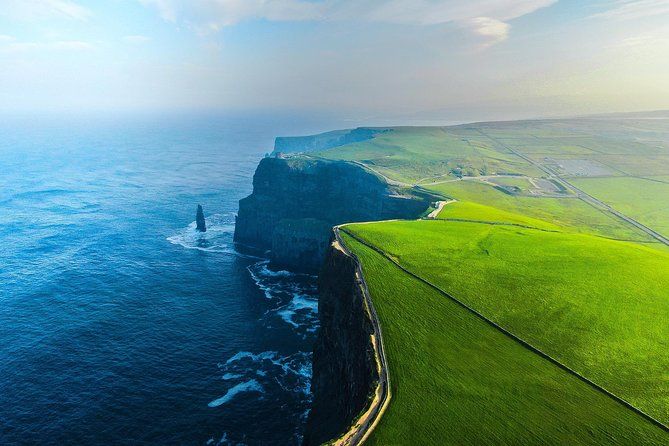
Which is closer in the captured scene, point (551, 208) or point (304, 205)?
point (551, 208)

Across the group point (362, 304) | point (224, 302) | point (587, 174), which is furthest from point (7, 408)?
point (587, 174)

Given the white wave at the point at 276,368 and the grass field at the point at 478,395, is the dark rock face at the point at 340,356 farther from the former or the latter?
the white wave at the point at 276,368

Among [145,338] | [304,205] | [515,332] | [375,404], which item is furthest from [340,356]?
[304,205]

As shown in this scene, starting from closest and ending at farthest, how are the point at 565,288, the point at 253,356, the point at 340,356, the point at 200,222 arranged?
the point at 340,356 < the point at 565,288 < the point at 253,356 < the point at 200,222

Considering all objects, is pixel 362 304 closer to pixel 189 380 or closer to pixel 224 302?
pixel 189 380

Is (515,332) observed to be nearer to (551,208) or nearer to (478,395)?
(478,395)

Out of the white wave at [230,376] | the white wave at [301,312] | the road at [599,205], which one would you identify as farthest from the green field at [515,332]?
the road at [599,205]
